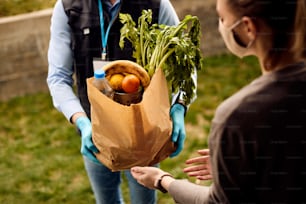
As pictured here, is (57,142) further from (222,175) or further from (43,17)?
(222,175)

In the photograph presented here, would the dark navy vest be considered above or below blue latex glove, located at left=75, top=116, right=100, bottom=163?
above

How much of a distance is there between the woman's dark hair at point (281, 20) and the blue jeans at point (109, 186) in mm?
1095

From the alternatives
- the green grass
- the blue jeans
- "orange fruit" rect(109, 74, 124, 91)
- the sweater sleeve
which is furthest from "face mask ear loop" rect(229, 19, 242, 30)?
the green grass

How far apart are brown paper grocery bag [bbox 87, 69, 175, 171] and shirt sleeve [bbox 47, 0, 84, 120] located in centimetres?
32

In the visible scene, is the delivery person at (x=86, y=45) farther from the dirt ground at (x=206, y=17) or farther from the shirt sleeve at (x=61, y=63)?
the dirt ground at (x=206, y=17)

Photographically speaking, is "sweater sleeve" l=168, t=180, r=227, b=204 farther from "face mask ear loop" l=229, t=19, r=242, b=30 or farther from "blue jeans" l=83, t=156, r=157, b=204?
"blue jeans" l=83, t=156, r=157, b=204

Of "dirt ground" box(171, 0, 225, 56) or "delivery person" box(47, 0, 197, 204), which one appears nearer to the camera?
"delivery person" box(47, 0, 197, 204)

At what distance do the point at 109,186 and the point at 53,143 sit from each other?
3.96 ft

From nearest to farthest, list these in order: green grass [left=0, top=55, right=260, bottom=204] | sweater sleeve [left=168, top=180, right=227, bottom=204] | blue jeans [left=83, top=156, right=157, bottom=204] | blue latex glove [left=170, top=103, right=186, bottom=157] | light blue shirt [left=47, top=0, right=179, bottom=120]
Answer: sweater sleeve [left=168, top=180, right=227, bottom=204] → blue latex glove [left=170, top=103, right=186, bottom=157] → light blue shirt [left=47, top=0, right=179, bottom=120] → blue jeans [left=83, top=156, right=157, bottom=204] → green grass [left=0, top=55, right=260, bottom=204]

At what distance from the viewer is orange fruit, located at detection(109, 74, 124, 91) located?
145 centimetres

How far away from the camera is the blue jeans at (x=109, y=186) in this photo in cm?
198

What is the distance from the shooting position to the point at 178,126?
1653mm

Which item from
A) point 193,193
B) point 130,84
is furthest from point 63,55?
point 193,193

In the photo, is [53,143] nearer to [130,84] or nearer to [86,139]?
[86,139]
